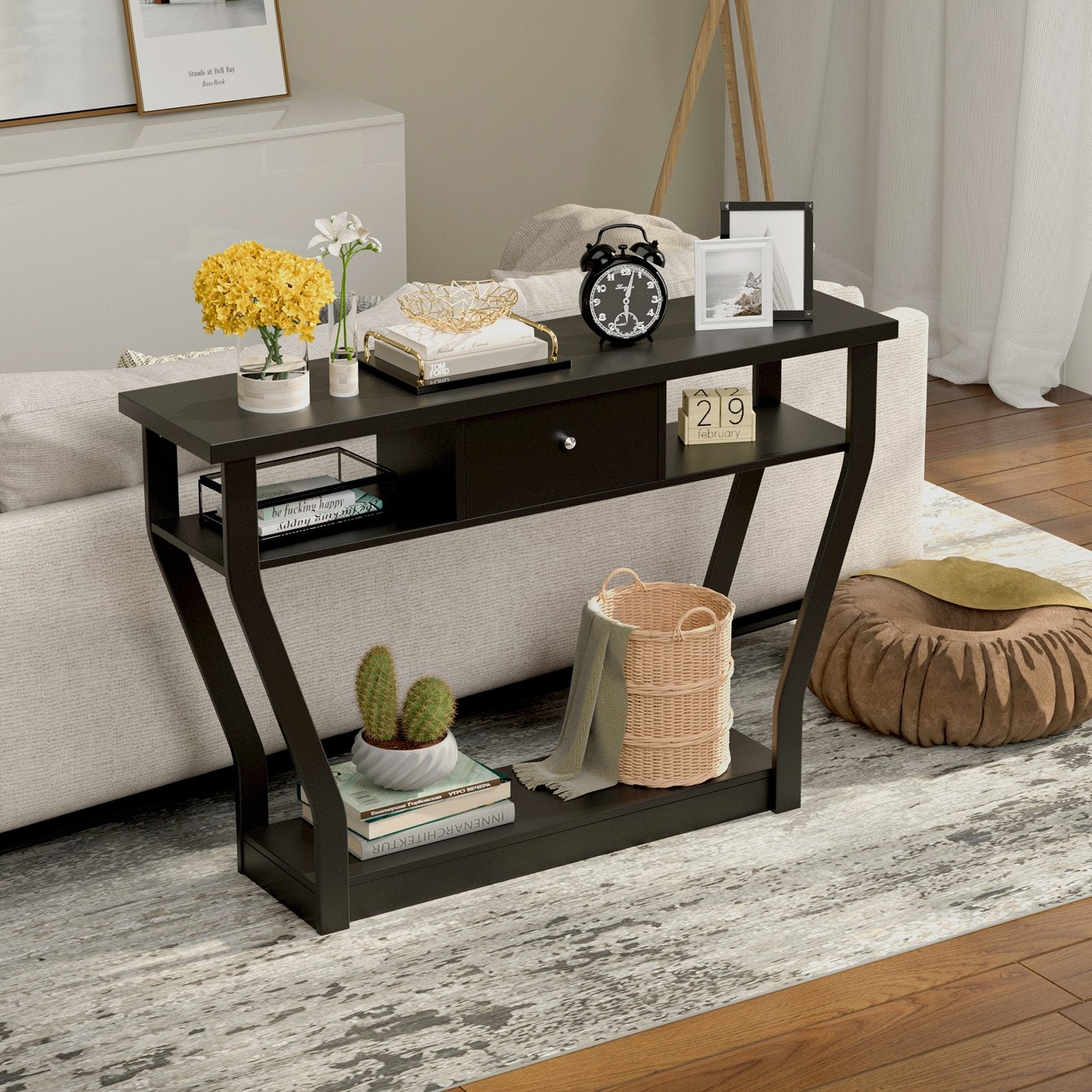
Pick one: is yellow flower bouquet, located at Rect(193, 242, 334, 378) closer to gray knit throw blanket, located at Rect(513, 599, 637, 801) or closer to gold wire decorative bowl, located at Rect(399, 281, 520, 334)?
gold wire decorative bowl, located at Rect(399, 281, 520, 334)

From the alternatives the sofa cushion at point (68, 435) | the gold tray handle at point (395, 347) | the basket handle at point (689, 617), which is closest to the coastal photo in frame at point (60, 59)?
the sofa cushion at point (68, 435)

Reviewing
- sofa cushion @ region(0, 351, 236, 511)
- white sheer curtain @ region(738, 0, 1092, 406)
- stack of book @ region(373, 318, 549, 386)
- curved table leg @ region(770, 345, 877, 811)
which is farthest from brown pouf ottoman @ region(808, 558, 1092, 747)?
white sheer curtain @ region(738, 0, 1092, 406)

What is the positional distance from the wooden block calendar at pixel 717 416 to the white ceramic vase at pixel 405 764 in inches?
24.5

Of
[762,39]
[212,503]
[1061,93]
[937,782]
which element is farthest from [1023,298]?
[212,503]

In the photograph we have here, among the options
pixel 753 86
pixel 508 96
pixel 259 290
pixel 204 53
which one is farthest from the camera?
pixel 508 96

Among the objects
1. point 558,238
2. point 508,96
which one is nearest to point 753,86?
point 508,96

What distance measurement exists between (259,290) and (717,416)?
821 mm

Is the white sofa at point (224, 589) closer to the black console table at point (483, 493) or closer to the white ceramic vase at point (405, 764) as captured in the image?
the black console table at point (483, 493)

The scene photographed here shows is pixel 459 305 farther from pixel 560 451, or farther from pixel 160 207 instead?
pixel 160 207

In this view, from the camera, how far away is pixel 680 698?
274cm

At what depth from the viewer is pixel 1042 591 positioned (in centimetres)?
325

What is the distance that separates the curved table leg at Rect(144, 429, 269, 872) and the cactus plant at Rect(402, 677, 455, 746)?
250mm

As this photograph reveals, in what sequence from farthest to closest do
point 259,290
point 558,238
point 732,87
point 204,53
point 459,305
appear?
1. point 732,87
2. point 204,53
3. point 558,238
4. point 459,305
5. point 259,290

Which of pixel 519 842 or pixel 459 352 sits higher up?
pixel 459 352
